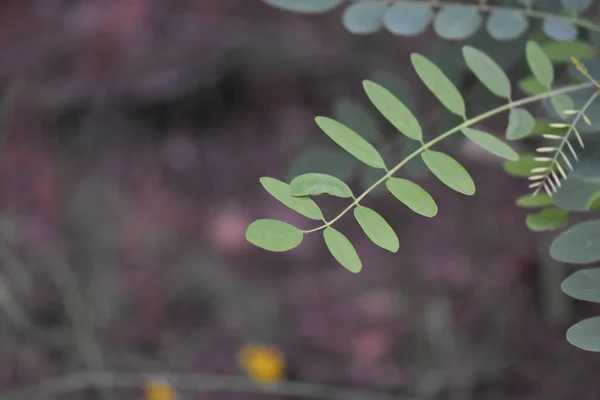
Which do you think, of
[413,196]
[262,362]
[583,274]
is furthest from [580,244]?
[262,362]

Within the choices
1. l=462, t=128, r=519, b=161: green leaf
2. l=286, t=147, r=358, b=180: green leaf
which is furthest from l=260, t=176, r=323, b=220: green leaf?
l=286, t=147, r=358, b=180: green leaf

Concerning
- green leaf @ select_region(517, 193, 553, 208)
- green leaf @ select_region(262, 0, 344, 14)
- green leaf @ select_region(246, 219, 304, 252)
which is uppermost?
green leaf @ select_region(262, 0, 344, 14)

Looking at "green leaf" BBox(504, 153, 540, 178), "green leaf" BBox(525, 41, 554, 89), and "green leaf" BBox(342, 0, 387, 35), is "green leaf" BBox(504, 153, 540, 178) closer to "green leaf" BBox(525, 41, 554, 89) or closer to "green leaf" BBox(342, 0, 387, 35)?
"green leaf" BBox(525, 41, 554, 89)

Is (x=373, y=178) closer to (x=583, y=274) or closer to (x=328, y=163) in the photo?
(x=328, y=163)

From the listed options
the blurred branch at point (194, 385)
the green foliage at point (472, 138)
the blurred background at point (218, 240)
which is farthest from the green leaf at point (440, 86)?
the blurred branch at point (194, 385)

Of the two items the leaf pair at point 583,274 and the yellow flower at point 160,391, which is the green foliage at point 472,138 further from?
the yellow flower at point 160,391

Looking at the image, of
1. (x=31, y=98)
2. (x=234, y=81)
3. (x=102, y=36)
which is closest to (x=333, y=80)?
(x=234, y=81)
